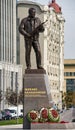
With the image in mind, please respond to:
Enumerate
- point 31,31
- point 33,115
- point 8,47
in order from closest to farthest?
point 33,115 < point 31,31 < point 8,47

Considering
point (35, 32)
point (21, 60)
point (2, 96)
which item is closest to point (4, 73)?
point (2, 96)

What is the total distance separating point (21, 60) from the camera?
468 feet

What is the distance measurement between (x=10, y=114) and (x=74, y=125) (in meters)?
49.0

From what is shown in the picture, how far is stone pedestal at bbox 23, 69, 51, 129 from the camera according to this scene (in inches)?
1198

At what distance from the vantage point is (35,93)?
3058 cm

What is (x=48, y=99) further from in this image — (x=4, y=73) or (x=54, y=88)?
(x=54, y=88)

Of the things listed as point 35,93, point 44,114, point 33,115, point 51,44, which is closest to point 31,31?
point 35,93

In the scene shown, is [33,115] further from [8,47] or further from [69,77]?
[69,77]

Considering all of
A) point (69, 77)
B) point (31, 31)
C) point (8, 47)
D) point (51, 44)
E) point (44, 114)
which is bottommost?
point (69, 77)

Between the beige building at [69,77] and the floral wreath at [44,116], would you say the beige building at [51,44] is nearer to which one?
the beige building at [69,77]

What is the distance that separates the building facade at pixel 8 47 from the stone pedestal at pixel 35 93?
80.5 metres

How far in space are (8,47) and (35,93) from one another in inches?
3576

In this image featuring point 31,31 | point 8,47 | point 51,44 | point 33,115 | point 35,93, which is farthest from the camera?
point 51,44

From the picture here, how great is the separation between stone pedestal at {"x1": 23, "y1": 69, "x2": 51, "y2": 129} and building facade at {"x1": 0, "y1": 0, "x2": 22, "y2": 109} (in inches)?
3171
